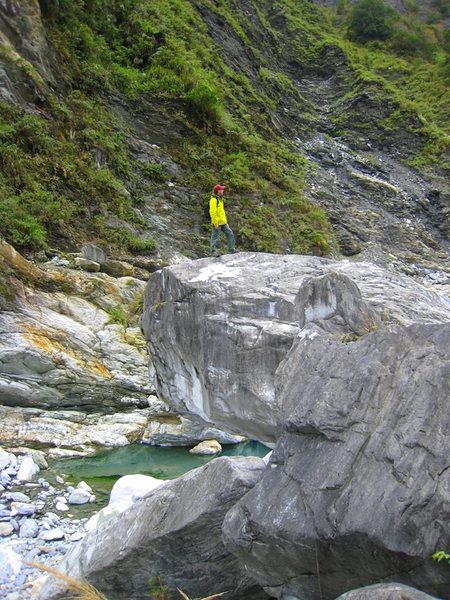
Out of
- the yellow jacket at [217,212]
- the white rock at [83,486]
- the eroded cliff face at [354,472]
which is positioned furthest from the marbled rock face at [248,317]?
the eroded cliff face at [354,472]

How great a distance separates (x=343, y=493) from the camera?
3.88 m

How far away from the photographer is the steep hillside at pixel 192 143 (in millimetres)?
19266

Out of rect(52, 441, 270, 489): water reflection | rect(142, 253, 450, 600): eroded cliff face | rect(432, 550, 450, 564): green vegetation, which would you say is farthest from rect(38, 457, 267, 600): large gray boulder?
rect(52, 441, 270, 489): water reflection

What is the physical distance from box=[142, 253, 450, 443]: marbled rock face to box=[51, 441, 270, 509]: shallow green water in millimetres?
1398

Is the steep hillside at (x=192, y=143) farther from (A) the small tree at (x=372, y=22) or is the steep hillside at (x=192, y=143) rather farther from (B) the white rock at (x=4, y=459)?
(A) the small tree at (x=372, y=22)

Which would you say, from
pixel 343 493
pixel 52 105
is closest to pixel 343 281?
pixel 343 493

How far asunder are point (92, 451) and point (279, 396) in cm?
773

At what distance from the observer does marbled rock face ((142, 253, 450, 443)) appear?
27.3 feet

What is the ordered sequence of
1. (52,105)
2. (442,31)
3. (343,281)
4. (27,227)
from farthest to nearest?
(442,31), (52,105), (27,227), (343,281)

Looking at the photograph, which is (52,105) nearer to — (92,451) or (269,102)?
(92,451)

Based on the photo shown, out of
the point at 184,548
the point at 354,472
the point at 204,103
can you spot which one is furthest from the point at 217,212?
the point at 204,103

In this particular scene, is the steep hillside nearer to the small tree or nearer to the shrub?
the shrub

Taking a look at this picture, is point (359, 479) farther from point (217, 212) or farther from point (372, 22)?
point (372, 22)

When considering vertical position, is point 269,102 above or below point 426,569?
above
